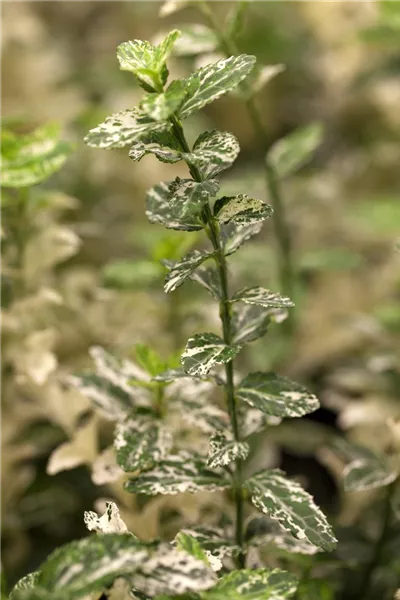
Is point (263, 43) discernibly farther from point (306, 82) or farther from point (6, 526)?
point (6, 526)

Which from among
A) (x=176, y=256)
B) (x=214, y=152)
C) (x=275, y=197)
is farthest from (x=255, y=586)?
(x=275, y=197)

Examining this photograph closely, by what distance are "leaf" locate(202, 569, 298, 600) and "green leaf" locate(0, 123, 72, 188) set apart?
465mm

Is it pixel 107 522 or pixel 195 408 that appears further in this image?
pixel 195 408

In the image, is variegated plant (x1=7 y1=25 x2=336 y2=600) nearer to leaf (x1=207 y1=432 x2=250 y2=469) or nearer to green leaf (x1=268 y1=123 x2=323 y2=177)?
leaf (x1=207 y1=432 x2=250 y2=469)

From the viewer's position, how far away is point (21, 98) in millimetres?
1587

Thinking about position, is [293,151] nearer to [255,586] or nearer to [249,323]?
[249,323]

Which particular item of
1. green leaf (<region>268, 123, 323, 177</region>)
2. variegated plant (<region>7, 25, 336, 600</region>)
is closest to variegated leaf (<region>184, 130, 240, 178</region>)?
variegated plant (<region>7, 25, 336, 600</region>)

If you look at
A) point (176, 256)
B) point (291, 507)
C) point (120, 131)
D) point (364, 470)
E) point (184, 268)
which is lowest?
point (364, 470)

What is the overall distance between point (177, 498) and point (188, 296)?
441mm

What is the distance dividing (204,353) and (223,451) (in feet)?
0.28

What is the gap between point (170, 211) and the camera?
62cm

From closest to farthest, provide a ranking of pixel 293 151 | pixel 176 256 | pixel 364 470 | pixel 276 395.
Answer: pixel 276 395
pixel 364 470
pixel 176 256
pixel 293 151

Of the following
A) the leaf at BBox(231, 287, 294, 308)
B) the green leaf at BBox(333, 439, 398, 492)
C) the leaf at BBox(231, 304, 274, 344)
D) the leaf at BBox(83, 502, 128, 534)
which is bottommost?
the green leaf at BBox(333, 439, 398, 492)

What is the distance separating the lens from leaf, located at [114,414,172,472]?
66 centimetres
